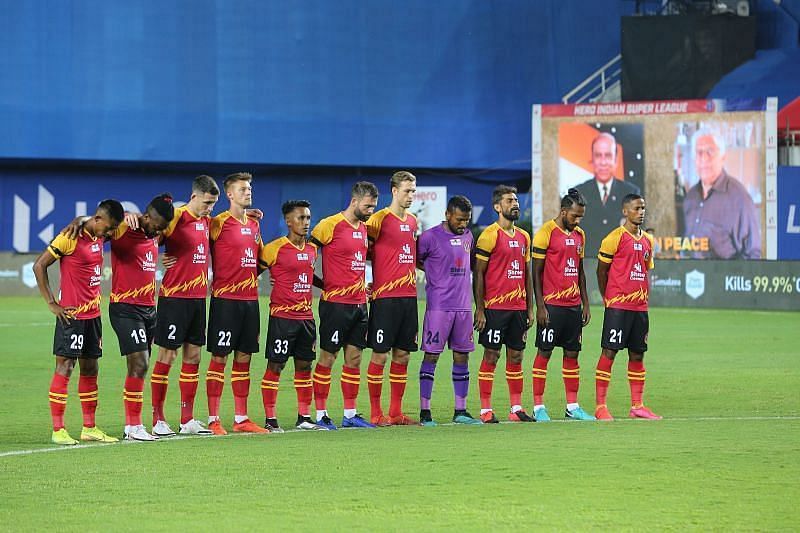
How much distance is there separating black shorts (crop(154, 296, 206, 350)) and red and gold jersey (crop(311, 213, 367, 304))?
1405 millimetres

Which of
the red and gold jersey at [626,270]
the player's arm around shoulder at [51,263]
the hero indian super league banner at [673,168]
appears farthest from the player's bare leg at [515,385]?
the hero indian super league banner at [673,168]

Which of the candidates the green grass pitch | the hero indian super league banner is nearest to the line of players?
the green grass pitch

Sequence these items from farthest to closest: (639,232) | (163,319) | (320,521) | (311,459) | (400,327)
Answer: (639,232) → (400,327) → (163,319) → (311,459) → (320,521)

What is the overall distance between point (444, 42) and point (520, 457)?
42.4 meters

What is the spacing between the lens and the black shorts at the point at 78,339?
13023 mm

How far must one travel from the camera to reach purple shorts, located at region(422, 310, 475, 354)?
48.3 feet

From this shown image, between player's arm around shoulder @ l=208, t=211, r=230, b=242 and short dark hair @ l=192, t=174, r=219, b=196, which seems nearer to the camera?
short dark hair @ l=192, t=174, r=219, b=196

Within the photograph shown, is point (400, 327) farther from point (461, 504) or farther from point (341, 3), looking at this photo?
point (341, 3)

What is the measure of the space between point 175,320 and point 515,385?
3.53 m

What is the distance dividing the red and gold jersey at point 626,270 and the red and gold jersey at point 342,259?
2650mm

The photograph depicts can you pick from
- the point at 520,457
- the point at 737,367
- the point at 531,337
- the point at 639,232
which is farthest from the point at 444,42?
the point at 520,457

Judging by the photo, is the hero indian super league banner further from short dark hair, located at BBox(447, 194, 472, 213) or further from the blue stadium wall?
short dark hair, located at BBox(447, 194, 472, 213)

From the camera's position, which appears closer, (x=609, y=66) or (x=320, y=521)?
(x=320, y=521)

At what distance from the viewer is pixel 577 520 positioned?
912 centimetres
